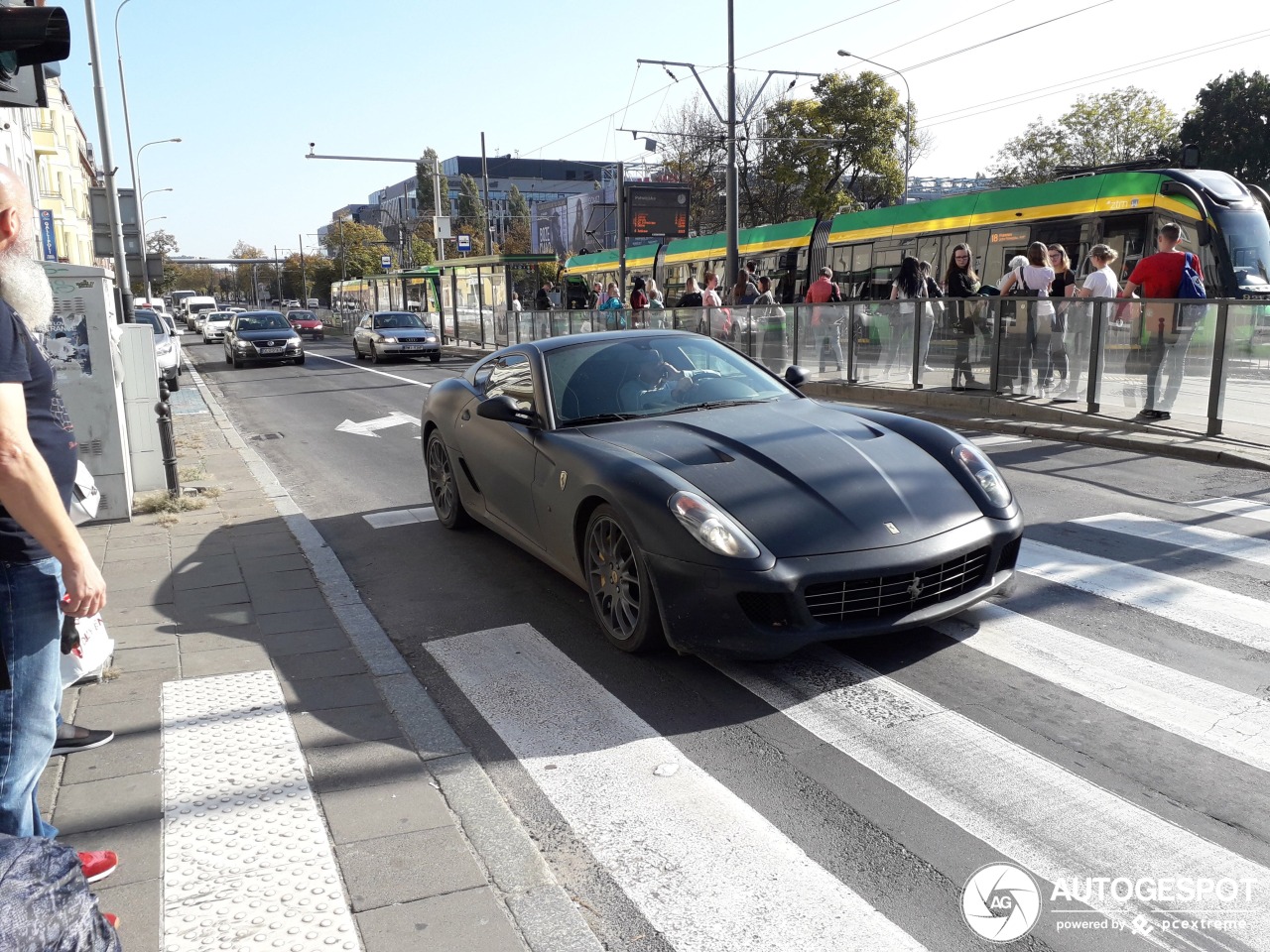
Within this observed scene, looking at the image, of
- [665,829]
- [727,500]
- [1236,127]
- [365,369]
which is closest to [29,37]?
[727,500]

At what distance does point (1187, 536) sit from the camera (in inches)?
248

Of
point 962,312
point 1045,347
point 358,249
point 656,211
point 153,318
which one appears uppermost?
point 358,249

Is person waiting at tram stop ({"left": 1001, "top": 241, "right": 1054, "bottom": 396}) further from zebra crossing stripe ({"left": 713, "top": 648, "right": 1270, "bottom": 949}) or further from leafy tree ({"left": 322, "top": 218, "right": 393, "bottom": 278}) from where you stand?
leafy tree ({"left": 322, "top": 218, "right": 393, "bottom": 278})

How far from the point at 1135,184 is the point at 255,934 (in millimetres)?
18956

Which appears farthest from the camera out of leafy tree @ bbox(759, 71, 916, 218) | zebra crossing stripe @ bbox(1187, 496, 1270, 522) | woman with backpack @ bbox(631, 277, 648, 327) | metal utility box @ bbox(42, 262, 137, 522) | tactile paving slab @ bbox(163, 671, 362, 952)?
leafy tree @ bbox(759, 71, 916, 218)

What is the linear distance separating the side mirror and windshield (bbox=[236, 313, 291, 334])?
85.4 feet

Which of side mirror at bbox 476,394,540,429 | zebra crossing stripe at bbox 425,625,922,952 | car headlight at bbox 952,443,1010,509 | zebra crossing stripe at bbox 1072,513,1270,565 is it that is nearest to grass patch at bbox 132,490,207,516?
side mirror at bbox 476,394,540,429

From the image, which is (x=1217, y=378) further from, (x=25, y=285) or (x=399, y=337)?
(x=399, y=337)

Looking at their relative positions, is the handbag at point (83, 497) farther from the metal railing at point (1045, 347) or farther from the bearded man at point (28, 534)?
the metal railing at point (1045, 347)

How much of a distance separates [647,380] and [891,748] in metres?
2.63

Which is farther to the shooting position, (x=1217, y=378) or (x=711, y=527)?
(x=1217, y=378)

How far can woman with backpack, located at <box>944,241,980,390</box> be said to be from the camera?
516 inches

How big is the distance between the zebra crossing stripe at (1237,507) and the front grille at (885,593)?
370 cm

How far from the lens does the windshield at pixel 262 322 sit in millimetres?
29391
